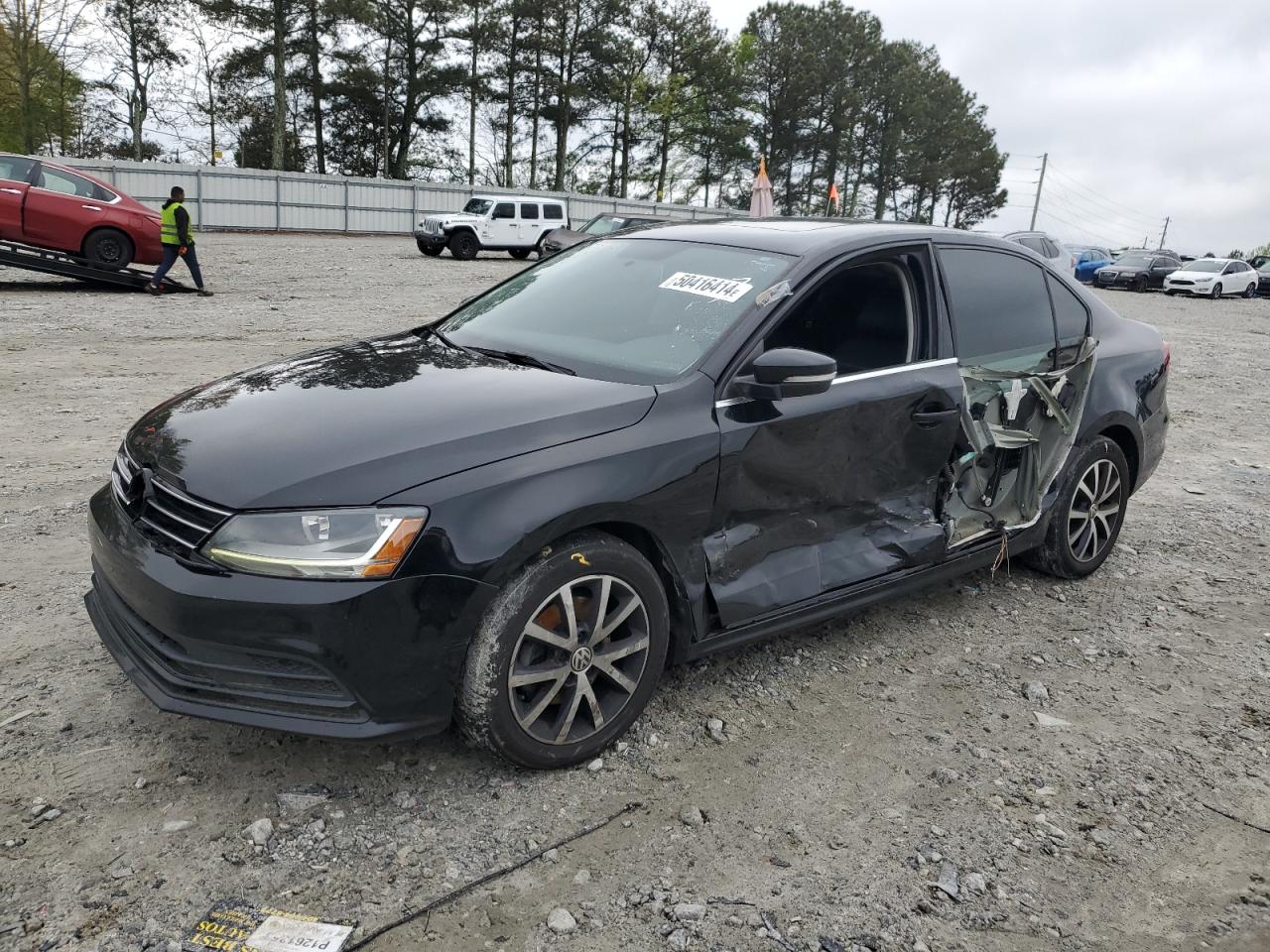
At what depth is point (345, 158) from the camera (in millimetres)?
45312

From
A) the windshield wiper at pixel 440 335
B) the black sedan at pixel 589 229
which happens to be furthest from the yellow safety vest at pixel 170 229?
the windshield wiper at pixel 440 335

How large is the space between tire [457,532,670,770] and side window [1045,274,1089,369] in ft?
8.51

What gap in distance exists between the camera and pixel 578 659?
2.96 m

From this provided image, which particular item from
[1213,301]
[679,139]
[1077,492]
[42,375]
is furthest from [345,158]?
[1077,492]

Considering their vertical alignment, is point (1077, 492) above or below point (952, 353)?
below

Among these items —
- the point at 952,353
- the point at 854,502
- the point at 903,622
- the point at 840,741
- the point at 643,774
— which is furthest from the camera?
the point at 903,622

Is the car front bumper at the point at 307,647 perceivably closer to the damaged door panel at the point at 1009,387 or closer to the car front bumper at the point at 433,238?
the damaged door panel at the point at 1009,387

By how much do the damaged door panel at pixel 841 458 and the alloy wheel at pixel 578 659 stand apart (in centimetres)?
35

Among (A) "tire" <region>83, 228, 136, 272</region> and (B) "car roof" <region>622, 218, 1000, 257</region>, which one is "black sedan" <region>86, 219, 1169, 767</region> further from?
(A) "tire" <region>83, 228, 136, 272</region>

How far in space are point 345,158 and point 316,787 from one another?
46691 millimetres

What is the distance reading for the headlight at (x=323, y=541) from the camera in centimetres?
257

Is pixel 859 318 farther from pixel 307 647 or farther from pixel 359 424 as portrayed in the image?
pixel 307 647

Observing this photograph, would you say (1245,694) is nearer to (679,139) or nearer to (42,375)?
(42,375)

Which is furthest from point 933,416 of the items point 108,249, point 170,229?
point 108,249
